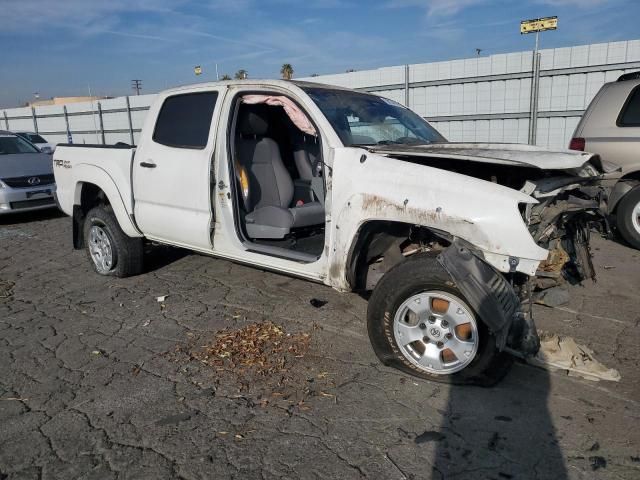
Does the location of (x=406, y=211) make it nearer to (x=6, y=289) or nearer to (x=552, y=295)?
(x=552, y=295)

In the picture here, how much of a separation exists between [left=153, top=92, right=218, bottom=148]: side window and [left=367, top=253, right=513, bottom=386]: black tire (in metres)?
2.27

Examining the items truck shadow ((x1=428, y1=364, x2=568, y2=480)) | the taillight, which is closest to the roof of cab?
truck shadow ((x1=428, y1=364, x2=568, y2=480))

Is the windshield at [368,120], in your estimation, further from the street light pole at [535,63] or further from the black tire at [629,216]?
the street light pole at [535,63]

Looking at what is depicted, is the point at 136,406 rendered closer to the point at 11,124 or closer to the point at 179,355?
the point at 179,355

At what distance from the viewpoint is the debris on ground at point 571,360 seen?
130 inches

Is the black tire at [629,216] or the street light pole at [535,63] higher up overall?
the street light pole at [535,63]

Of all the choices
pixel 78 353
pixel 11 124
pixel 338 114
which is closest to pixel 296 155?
pixel 338 114

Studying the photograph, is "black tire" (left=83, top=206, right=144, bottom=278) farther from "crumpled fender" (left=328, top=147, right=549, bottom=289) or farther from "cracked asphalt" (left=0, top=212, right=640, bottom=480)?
"crumpled fender" (left=328, top=147, right=549, bottom=289)

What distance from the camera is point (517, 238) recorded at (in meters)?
2.88

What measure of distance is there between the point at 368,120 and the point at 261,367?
89.0 inches

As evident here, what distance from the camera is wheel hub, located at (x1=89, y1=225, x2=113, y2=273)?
5676mm

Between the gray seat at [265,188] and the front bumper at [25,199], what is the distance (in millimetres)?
6175

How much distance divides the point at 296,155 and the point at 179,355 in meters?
2.62

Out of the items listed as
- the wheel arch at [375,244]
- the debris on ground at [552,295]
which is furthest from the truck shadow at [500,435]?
the wheel arch at [375,244]
